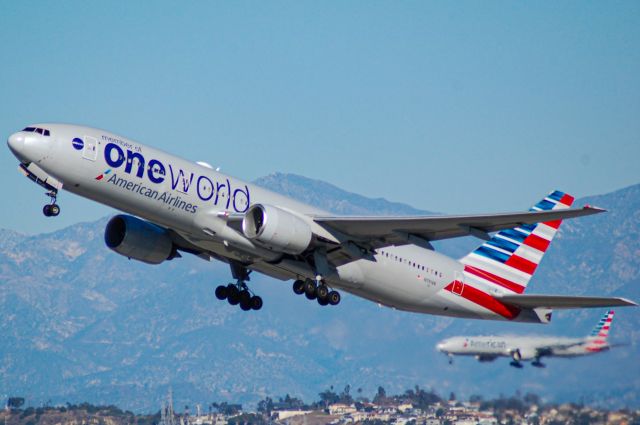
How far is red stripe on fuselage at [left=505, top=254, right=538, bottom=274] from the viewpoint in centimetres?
4497

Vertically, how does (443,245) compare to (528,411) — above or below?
above

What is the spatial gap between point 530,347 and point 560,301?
508 cm

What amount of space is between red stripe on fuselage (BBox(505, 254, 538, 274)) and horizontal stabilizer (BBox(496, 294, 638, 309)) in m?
2.59

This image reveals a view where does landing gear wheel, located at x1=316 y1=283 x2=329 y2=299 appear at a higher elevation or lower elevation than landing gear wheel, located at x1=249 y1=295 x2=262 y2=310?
lower

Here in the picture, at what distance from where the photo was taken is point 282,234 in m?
36.5

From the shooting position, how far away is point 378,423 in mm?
57375

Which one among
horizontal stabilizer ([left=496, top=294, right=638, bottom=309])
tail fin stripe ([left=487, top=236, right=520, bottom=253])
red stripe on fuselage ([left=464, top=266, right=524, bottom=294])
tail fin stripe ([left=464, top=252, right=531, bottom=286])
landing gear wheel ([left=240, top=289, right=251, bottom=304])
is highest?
tail fin stripe ([left=487, top=236, right=520, bottom=253])

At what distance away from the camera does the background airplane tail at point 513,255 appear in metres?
43.8

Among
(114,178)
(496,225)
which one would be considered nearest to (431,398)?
(496,225)

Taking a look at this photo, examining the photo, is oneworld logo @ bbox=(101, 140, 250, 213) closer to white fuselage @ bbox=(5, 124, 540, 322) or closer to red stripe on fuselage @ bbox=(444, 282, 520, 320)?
white fuselage @ bbox=(5, 124, 540, 322)

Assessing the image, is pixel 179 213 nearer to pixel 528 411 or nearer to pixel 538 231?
pixel 528 411

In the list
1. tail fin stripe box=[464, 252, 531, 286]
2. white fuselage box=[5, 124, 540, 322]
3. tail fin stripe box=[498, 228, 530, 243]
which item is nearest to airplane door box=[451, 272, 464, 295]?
white fuselage box=[5, 124, 540, 322]

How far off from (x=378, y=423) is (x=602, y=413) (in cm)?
2139

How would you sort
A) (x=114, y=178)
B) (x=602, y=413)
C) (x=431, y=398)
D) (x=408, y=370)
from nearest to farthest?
(x=114, y=178)
(x=602, y=413)
(x=431, y=398)
(x=408, y=370)
